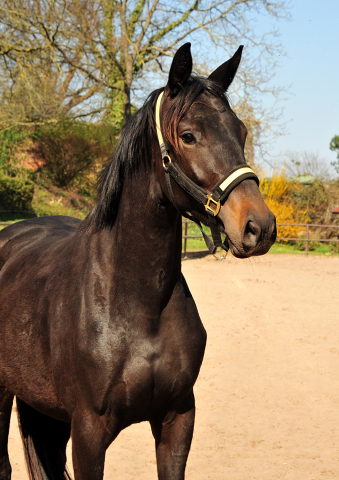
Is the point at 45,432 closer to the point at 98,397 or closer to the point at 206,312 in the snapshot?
the point at 98,397

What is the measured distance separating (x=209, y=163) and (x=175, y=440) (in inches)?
47.5

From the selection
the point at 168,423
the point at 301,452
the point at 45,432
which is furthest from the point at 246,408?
the point at 168,423

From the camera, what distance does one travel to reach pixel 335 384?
219 inches

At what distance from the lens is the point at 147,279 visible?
7.00 feet

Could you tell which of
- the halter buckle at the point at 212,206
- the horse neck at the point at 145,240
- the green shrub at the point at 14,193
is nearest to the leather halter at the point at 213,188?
the halter buckle at the point at 212,206

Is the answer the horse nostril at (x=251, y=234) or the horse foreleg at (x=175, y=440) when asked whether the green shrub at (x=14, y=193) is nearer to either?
the horse foreleg at (x=175, y=440)

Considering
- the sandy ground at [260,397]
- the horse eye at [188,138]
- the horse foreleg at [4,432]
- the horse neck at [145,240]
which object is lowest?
the sandy ground at [260,397]

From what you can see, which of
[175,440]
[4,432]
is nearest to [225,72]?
[175,440]

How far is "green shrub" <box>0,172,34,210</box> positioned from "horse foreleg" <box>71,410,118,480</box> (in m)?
17.1

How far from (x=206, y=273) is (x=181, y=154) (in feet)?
34.9

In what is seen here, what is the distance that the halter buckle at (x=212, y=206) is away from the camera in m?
1.82

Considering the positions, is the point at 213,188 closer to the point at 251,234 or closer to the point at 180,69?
the point at 251,234

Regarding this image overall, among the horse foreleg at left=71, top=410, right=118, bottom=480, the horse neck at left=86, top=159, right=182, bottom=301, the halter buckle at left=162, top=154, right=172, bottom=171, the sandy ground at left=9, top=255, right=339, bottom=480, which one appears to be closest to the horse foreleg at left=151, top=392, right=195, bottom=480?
the horse foreleg at left=71, top=410, right=118, bottom=480

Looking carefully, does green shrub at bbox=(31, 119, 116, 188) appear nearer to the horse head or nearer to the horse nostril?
the horse head
